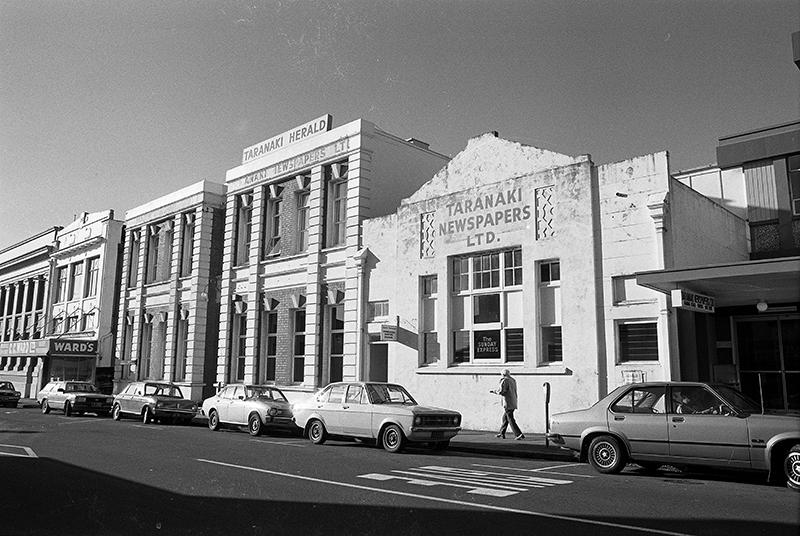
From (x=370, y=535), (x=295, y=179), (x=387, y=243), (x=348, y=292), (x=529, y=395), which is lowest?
(x=370, y=535)

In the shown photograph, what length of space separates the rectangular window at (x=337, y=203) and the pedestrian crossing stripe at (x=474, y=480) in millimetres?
14411

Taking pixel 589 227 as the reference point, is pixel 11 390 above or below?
below

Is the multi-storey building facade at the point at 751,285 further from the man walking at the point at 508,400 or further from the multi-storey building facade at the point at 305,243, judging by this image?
the multi-storey building facade at the point at 305,243

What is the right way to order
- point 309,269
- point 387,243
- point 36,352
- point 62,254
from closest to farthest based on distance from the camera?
1. point 387,243
2. point 309,269
3. point 36,352
4. point 62,254

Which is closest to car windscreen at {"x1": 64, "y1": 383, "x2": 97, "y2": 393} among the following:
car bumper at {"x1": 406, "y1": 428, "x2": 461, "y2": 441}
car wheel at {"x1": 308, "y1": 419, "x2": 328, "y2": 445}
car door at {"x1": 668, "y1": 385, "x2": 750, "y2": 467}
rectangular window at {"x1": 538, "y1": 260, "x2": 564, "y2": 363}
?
car wheel at {"x1": 308, "y1": 419, "x2": 328, "y2": 445}

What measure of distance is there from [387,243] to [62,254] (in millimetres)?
31908

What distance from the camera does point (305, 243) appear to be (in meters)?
26.5

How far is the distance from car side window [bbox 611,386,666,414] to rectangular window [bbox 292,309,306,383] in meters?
16.0

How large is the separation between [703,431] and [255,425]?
1244 centimetres

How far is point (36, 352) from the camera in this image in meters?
39.1

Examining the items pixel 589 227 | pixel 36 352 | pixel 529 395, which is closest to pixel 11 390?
pixel 36 352

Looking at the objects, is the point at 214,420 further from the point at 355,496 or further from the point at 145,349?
the point at 145,349

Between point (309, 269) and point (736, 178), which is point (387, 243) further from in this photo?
point (736, 178)

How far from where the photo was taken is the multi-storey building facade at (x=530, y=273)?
53.5ft
